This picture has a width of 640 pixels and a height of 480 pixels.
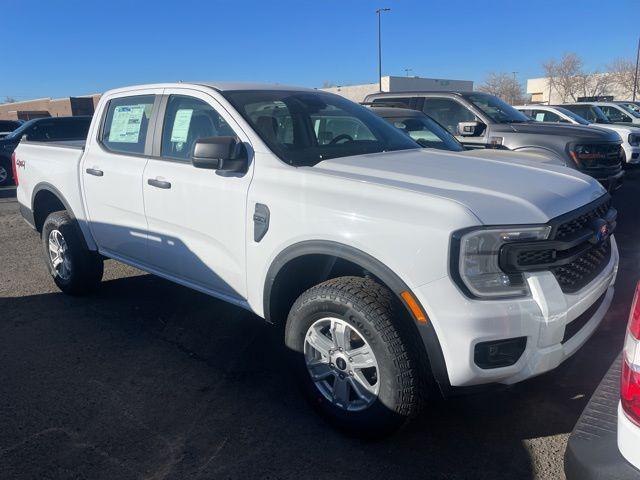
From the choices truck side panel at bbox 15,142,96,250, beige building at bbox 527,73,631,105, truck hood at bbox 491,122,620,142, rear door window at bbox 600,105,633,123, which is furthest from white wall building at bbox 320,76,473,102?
truck side panel at bbox 15,142,96,250

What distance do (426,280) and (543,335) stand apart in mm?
565

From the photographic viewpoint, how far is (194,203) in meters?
3.52

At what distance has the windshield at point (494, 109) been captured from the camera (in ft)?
28.2

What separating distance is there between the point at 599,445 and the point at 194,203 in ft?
8.62

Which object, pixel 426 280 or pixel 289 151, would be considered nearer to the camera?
pixel 426 280

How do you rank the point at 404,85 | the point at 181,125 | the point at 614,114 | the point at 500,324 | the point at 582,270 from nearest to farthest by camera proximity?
the point at 500,324 < the point at 582,270 < the point at 181,125 < the point at 614,114 < the point at 404,85

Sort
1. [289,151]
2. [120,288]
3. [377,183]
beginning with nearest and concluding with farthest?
[377,183]
[289,151]
[120,288]

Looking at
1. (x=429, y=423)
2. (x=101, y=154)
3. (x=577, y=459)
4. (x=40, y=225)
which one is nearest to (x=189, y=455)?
(x=429, y=423)

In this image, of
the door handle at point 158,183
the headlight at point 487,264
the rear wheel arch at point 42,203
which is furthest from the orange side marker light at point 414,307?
the rear wheel arch at point 42,203

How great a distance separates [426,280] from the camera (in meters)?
2.39

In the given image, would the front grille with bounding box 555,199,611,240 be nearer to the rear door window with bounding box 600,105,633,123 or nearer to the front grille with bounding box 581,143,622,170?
the front grille with bounding box 581,143,622,170

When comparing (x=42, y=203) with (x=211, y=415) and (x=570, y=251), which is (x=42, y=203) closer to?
(x=211, y=415)

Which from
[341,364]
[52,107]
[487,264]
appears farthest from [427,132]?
[52,107]

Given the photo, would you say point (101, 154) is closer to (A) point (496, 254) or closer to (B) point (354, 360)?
(B) point (354, 360)
